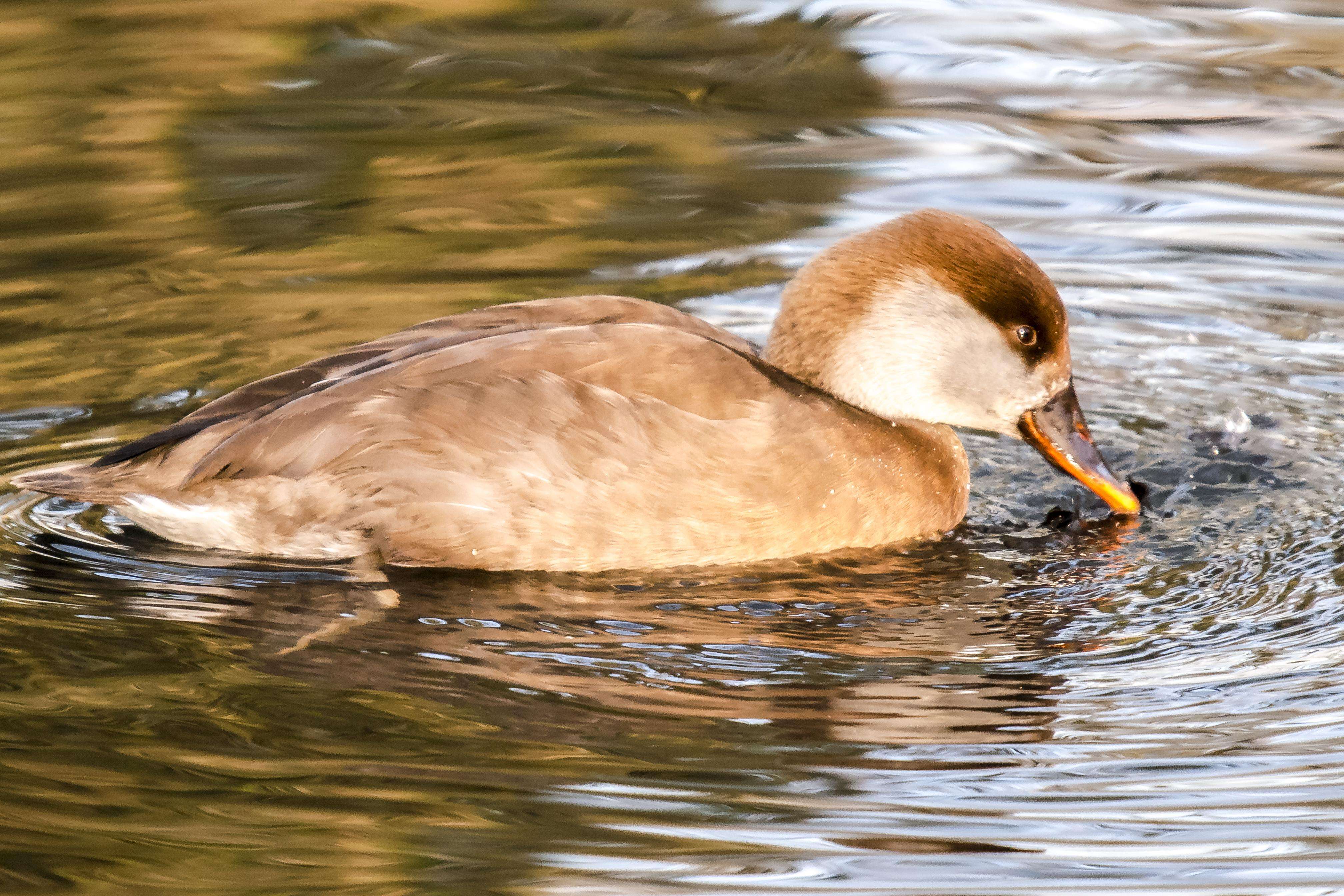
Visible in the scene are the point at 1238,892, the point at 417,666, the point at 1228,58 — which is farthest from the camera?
the point at 1228,58

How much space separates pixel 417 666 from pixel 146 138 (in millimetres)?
6053

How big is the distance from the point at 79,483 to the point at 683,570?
1.92m

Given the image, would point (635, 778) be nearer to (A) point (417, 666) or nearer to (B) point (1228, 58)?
(A) point (417, 666)

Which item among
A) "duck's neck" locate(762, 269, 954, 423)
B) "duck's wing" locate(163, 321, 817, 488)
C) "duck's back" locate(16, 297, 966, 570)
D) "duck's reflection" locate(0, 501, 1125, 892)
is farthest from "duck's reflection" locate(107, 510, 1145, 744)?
"duck's neck" locate(762, 269, 954, 423)

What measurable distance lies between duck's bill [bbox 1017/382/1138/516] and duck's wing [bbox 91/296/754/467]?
3.41ft

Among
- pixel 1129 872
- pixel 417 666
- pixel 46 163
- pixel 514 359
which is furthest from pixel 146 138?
pixel 1129 872

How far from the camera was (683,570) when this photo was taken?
18.2ft

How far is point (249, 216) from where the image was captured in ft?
29.4

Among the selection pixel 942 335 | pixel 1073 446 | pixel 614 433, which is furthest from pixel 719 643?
pixel 1073 446

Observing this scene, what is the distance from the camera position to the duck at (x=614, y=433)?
5.37m

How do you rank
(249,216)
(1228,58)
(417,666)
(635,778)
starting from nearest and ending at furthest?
(635,778), (417,666), (249,216), (1228,58)

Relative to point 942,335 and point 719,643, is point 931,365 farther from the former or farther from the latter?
point 719,643

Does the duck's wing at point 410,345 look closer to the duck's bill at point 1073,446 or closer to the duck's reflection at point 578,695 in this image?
the duck's reflection at point 578,695

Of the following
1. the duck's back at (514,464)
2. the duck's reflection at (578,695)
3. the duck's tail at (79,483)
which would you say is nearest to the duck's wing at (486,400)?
the duck's back at (514,464)
